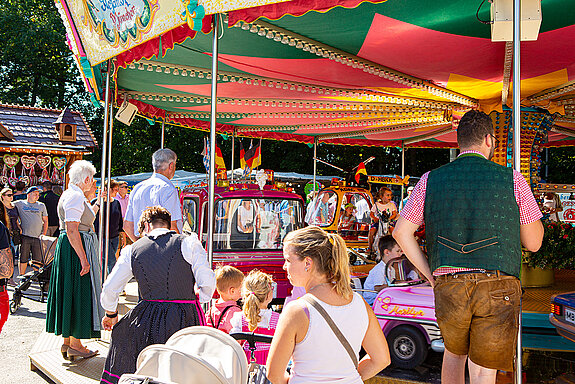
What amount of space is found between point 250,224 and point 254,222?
61 millimetres

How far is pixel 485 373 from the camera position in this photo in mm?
2721

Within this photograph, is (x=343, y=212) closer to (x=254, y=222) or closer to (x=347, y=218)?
(x=347, y=218)

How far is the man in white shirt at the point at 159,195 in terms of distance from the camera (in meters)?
4.89

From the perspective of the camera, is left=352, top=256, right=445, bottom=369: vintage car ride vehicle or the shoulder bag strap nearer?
the shoulder bag strap

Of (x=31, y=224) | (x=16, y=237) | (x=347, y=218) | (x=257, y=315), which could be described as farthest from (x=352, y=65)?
(x=31, y=224)

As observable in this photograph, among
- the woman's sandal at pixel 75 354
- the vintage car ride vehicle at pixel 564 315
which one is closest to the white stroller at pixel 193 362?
the woman's sandal at pixel 75 354

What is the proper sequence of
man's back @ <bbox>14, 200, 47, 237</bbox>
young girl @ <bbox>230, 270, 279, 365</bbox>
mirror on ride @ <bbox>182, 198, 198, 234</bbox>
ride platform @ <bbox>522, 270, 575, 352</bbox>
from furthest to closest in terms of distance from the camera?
man's back @ <bbox>14, 200, 47, 237</bbox> → mirror on ride @ <bbox>182, 198, 198, 234</bbox> → ride platform @ <bbox>522, 270, 575, 352</bbox> → young girl @ <bbox>230, 270, 279, 365</bbox>

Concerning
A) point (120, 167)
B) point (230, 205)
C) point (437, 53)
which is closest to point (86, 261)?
point (230, 205)

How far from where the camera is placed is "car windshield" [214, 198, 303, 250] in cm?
621

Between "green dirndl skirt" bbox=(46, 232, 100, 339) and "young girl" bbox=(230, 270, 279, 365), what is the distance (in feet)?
7.00

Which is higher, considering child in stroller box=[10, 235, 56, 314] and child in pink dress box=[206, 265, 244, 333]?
child in pink dress box=[206, 265, 244, 333]

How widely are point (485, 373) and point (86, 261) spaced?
3.70m

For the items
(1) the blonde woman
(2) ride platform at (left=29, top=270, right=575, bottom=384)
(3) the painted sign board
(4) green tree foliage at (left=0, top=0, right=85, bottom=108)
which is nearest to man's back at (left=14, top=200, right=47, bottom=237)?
(2) ride platform at (left=29, top=270, right=575, bottom=384)

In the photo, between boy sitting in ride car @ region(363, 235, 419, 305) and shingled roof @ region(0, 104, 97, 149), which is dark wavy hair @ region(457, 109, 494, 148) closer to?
boy sitting in ride car @ region(363, 235, 419, 305)
